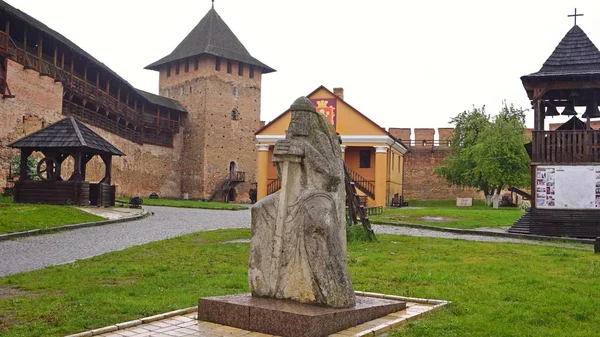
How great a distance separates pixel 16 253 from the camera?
1253 centimetres

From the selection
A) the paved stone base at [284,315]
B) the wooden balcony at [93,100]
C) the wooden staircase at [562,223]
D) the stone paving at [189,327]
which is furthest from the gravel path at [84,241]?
the wooden balcony at [93,100]

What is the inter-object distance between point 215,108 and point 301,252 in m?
45.8

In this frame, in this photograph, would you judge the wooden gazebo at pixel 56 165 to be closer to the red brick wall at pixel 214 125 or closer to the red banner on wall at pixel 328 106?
the red banner on wall at pixel 328 106

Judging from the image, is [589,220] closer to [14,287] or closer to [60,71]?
[14,287]

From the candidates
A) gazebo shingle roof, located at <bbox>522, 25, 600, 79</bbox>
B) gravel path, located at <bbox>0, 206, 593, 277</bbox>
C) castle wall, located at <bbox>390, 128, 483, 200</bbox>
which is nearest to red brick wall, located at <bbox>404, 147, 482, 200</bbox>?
castle wall, located at <bbox>390, 128, 483, 200</bbox>

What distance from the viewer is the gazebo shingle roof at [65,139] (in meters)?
23.6

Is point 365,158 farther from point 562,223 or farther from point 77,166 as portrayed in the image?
point 562,223

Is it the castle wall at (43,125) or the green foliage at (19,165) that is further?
the castle wall at (43,125)

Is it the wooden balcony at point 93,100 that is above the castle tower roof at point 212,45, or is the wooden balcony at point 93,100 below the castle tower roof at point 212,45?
below

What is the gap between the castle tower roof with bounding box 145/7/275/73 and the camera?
51.0 m

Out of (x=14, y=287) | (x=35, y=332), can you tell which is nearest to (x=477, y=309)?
(x=35, y=332)

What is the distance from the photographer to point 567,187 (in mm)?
18875

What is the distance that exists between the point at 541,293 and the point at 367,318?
268 centimetres

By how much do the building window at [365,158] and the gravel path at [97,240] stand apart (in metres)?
18.3
